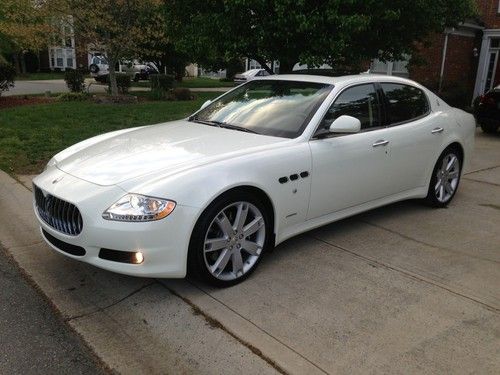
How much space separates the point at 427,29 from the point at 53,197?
8085 mm

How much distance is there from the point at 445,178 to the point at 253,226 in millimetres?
2920

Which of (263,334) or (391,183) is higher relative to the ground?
(391,183)

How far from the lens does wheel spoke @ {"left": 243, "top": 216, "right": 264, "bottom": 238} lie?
3.71 metres

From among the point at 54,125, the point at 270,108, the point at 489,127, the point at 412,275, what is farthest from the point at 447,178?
the point at 54,125

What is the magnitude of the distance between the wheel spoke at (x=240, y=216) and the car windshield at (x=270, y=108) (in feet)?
2.66

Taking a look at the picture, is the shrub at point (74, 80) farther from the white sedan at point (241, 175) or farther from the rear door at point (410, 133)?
the rear door at point (410, 133)

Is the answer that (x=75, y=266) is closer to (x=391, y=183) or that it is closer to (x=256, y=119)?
(x=256, y=119)

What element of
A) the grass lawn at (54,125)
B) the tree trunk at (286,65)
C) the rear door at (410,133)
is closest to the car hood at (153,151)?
the rear door at (410,133)

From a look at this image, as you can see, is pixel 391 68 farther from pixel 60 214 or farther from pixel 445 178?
pixel 60 214

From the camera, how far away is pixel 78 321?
10.6 feet

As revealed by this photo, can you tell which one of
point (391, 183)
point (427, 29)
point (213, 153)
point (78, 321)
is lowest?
point (78, 321)

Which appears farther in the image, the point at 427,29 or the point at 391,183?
the point at 427,29

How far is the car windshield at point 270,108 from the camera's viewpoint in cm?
426

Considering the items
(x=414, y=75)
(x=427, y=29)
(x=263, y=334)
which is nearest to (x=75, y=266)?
(x=263, y=334)
